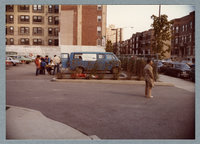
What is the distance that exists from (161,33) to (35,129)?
66.4ft

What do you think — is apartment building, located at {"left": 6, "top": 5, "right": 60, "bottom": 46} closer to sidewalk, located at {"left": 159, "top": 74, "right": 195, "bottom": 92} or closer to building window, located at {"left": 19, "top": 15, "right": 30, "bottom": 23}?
building window, located at {"left": 19, "top": 15, "right": 30, "bottom": 23}

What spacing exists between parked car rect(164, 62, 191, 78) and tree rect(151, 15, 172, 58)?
1556 mm

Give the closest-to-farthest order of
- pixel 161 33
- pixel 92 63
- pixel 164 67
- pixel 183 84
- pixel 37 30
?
pixel 183 84
pixel 92 63
pixel 161 33
pixel 164 67
pixel 37 30

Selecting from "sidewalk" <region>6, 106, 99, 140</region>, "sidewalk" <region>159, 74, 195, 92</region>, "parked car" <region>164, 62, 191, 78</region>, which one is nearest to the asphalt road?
"sidewalk" <region>6, 106, 99, 140</region>

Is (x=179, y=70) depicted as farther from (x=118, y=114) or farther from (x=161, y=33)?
(x=118, y=114)

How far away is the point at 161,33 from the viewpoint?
23312 mm

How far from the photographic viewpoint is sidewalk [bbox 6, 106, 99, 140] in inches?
184

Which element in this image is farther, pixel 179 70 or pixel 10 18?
pixel 10 18

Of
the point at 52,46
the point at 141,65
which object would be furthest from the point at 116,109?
the point at 52,46

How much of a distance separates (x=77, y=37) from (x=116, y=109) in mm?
30501

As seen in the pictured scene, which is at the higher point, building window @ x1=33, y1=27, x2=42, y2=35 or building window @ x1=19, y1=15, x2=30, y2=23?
building window @ x1=19, y1=15, x2=30, y2=23

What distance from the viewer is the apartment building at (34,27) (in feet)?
170

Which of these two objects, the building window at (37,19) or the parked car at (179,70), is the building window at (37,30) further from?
the parked car at (179,70)

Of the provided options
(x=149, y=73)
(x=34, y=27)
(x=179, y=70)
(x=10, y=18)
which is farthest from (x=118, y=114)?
(x=34, y=27)
